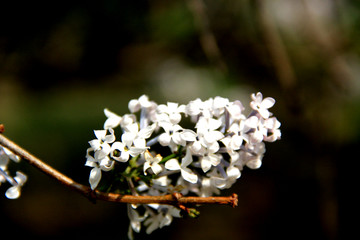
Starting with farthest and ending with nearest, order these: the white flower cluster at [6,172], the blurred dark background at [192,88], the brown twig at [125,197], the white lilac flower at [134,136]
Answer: the blurred dark background at [192,88] → the white flower cluster at [6,172] → the white lilac flower at [134,136] → the brown twig at [125,197]

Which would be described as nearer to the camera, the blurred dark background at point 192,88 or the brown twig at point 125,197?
the brown twig at point 125,197

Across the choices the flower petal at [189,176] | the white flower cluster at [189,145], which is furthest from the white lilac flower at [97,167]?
the flower petal at [189,176]

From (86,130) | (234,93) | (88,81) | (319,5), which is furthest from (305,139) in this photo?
(88,81)

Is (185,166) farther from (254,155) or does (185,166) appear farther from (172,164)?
(254,155)

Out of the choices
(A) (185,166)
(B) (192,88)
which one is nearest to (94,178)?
(A) (185,166)

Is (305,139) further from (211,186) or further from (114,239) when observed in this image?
(114,239)

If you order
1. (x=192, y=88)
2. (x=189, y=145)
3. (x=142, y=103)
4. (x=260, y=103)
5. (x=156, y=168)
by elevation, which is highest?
(x=192, y=88)

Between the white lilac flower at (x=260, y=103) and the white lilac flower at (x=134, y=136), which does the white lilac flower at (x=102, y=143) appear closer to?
the white lilac flower at (x=134, y=136)
